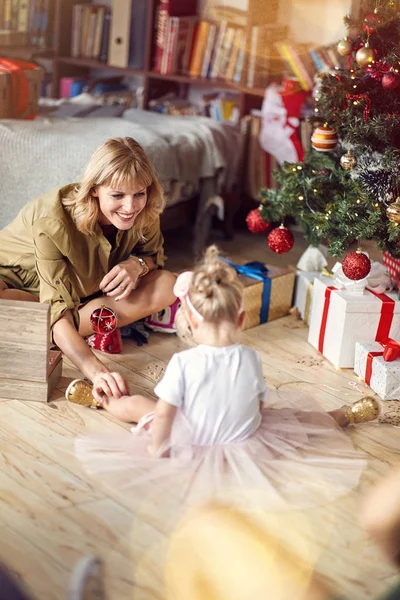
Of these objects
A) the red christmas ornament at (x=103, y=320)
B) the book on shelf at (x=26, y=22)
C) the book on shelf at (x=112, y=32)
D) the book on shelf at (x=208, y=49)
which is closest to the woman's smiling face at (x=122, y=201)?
the red christmas ornament at (x=103, y=320)

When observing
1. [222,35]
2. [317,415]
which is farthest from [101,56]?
[317,415]

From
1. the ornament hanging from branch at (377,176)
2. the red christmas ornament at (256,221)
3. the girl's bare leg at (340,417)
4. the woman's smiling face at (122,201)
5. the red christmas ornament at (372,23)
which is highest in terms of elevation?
the red christmas ornament at (372,23)

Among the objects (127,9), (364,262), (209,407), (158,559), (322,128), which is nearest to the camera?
(158,559)

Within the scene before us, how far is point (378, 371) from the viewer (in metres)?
2.29

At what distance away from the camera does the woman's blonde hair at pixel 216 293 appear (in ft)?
5.60

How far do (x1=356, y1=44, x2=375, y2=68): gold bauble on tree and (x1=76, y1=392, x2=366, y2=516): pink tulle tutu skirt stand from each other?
1.10 metres

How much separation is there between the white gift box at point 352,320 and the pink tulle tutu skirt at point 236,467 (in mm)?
523

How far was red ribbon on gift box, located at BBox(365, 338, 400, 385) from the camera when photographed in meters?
2.29

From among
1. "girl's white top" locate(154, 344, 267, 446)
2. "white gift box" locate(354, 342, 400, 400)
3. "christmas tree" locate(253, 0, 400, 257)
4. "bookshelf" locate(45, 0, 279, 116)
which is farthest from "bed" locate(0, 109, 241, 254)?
"girl's white top" locate(154, 344, 267, 446)

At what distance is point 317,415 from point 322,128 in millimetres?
972

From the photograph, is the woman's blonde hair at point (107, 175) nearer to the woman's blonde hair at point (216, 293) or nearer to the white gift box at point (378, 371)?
the woman's blonde hair at point (216, 293)

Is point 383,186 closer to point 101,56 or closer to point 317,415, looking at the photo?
point 317,415

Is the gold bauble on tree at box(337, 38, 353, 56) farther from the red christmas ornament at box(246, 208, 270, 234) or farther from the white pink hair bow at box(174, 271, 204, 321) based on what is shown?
the white pink hair bow at box(174, 271, 204, 321)

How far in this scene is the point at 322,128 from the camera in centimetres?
252
